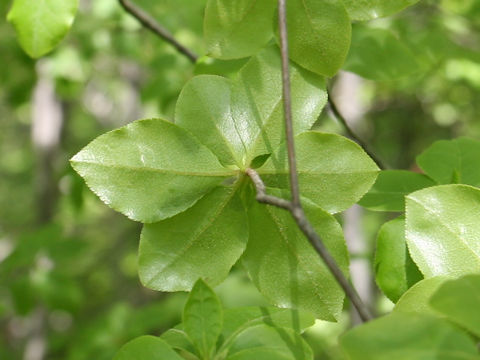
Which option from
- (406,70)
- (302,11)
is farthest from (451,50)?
(302,11)

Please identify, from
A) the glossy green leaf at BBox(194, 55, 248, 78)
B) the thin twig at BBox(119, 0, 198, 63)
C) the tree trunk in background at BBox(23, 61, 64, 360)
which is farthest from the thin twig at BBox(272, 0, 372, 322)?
the tree trunk in background at BBox(23, 61, 64, 360)

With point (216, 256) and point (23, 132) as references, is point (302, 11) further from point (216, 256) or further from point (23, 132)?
point (23, 132)

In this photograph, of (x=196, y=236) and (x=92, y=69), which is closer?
(x=196, y=236)

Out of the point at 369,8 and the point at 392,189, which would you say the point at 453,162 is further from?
the point at 369,8

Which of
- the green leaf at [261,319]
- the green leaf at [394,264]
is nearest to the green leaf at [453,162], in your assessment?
the green leaf at [394,264]

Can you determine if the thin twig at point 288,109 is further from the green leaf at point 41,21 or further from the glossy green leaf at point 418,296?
the green leaf at point 41,21

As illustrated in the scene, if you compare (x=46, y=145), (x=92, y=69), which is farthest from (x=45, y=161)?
(x=92, y=69)
